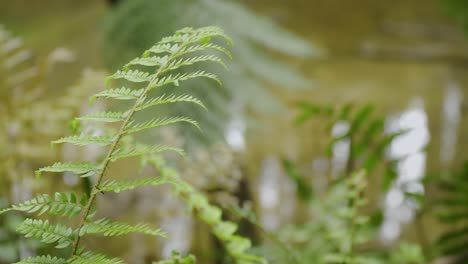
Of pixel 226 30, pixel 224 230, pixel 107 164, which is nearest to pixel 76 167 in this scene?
pixel 107 164

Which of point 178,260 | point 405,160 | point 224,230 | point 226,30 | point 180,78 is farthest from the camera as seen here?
point 405,160

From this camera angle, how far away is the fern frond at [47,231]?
60 centimetres

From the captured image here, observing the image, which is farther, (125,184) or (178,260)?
(178,260)

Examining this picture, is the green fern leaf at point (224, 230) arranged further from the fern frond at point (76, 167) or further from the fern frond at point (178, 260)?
the fern frond at point (76, 167)

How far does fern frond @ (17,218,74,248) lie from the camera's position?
1.97ft

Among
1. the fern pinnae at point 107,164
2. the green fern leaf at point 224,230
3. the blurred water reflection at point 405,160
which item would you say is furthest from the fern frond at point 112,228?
the blurred water reflection at point 405,160

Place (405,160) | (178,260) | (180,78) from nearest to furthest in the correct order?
(180,78), (178,260), (405,160)

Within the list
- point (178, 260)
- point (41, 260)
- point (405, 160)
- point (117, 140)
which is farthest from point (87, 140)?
point (405, 160)

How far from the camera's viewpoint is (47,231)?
613 millimetres

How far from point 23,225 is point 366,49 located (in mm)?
4012

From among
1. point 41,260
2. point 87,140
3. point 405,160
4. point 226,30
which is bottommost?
point 41,260

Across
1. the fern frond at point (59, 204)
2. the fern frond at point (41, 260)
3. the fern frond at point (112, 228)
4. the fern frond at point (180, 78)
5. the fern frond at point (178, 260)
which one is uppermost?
the fern frond at point (180, 78)

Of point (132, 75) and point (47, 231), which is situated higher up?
point (132, 75)

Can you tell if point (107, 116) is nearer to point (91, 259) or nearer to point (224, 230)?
point (91, 259)
